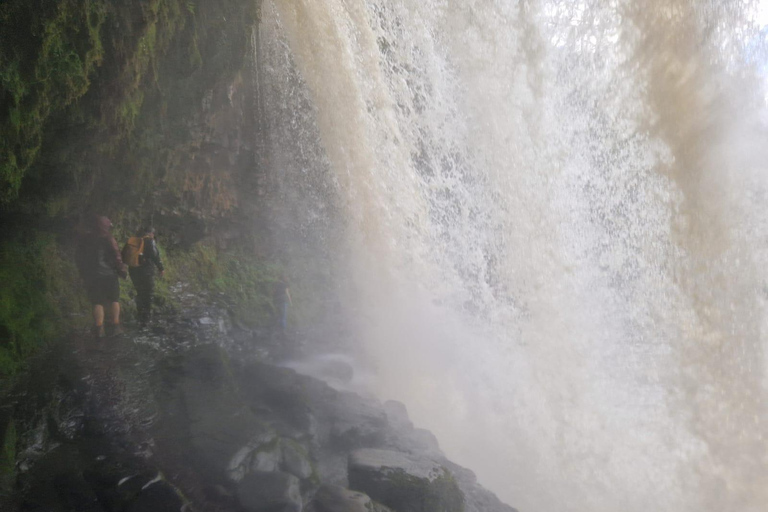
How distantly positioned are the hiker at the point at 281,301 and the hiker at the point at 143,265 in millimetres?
2134

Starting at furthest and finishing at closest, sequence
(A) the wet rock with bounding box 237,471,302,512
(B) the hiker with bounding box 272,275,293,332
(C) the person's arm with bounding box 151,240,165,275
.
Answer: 1. (B) the hiker with bounding box 272,275,293,332
2. (C) the person's arm with bounding box 151,240,165,275
3. (A) the wet rock with bounding box 237,471,302,512

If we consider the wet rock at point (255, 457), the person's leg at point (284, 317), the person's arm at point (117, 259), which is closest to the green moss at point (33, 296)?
the person's arm at point (117, 259)

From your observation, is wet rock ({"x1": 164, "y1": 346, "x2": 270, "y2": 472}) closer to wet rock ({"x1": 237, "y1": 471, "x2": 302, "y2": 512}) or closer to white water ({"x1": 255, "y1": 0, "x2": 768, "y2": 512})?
wet rock ({"x1": 237, "y1": 471, "x2": 302, "y2": 512})

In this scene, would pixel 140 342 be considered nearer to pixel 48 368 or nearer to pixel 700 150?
pixel 48 368

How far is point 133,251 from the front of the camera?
5113 mm

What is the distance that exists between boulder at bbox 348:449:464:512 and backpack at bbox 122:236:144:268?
2.51 metres

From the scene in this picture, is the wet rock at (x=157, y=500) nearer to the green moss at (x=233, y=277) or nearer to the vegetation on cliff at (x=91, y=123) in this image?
the vegetation on cliff at (x=91, y=123)

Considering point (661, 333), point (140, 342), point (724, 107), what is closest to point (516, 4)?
point (724, 107)

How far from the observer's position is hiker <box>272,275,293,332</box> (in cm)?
742

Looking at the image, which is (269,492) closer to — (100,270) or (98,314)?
(98,314)

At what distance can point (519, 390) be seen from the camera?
7094mm

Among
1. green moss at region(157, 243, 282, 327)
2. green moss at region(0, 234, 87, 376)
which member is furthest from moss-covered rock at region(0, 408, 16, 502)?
green moss at region(157, 243, 282, 327)

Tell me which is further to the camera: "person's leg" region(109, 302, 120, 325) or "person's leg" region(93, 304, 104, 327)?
"person's leg" region(109, 302, 120, 325)

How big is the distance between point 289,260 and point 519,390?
3384 millimetres
